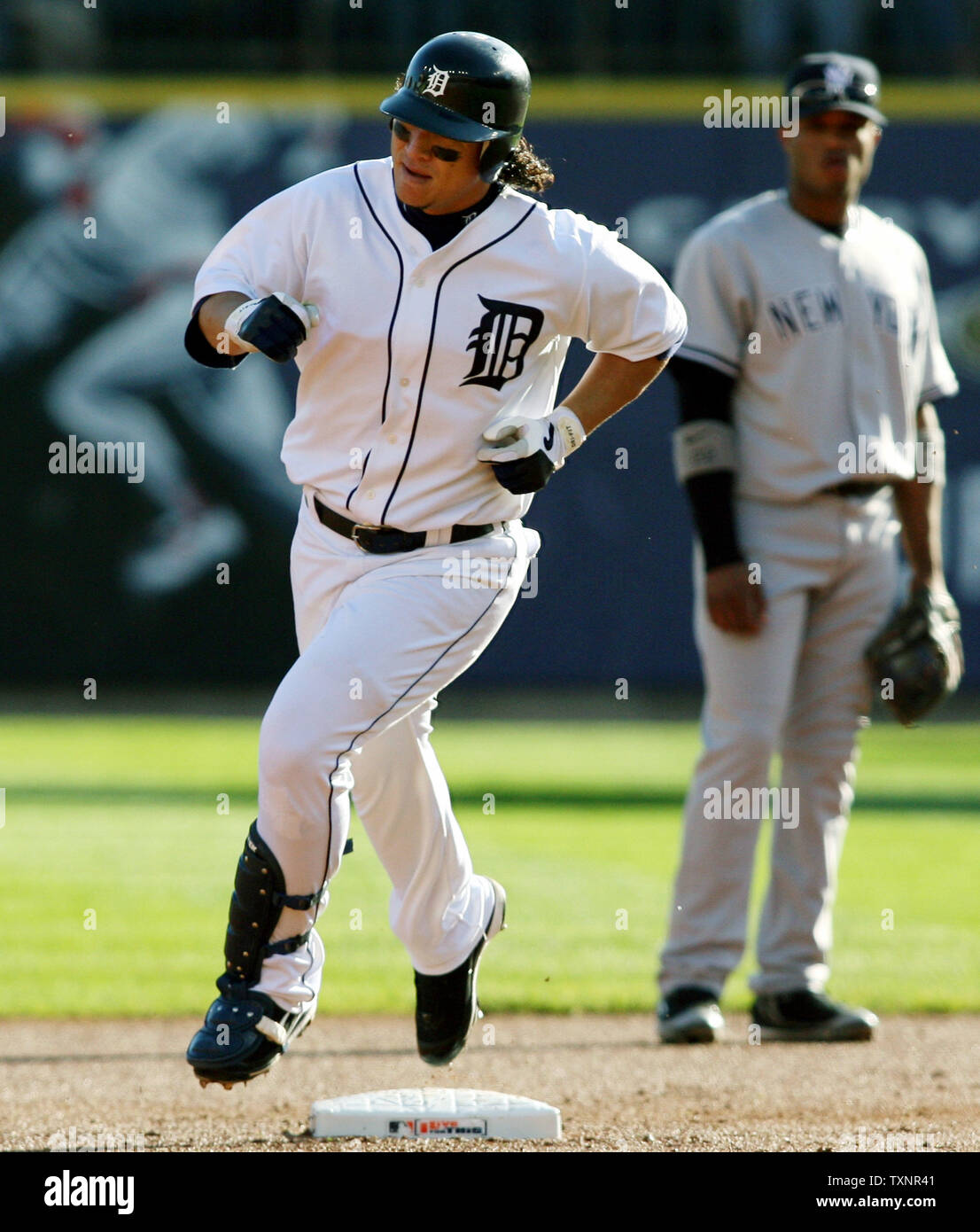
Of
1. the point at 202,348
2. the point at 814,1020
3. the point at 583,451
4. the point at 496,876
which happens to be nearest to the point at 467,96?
the point at 202,348

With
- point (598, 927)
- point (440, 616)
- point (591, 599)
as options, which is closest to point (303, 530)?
point (440, 616)

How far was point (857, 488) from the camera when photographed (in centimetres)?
578

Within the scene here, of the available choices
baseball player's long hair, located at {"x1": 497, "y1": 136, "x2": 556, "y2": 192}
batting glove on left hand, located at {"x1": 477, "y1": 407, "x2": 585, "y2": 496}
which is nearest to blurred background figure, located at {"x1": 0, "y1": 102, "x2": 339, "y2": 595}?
baseball player's long hair, located at {"x1": 497, "y1": 136, "x2": 556, "y2": 192}

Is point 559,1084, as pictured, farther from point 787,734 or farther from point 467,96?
point 467,96

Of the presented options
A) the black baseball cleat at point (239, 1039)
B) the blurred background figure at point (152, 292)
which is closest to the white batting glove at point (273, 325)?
the black baseball cleat at point (239, 1039)

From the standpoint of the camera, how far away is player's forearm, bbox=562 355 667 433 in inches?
175

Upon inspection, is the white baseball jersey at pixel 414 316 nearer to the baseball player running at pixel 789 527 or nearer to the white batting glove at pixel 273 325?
the white batting glove at pixel 273 325

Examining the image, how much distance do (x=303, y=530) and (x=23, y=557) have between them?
13.5 metres

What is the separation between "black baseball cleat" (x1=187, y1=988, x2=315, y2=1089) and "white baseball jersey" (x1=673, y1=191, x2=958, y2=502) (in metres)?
2.46

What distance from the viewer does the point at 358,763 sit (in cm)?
453

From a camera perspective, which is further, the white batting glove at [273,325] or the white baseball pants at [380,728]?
the white baseball pants at [380,728]

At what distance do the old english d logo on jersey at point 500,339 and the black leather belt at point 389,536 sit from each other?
34 cm

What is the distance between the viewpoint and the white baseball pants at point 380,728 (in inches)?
158
